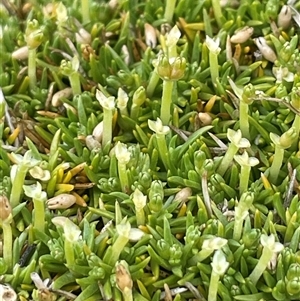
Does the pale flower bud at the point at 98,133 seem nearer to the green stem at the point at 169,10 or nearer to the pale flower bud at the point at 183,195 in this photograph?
the pale flower bud at the point at 183,195

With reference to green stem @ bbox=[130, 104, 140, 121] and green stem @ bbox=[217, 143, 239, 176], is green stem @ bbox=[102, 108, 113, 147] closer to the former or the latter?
green stem @ bbox=[130, 104, 140, 121]

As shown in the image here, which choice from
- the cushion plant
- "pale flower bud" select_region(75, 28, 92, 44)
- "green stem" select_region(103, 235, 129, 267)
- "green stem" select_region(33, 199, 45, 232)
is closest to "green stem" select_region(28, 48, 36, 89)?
the cushion plant

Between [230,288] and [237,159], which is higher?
[237,159]

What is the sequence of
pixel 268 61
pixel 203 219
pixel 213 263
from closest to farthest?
pixel 213 263 → pixel 203 219 → pixel 268 61

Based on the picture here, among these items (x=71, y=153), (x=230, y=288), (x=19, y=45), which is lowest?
(x=230, y=288)

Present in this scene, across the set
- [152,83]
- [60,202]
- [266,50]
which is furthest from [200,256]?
[266,50]

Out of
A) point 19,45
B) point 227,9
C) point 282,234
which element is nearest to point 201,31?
point 227,9

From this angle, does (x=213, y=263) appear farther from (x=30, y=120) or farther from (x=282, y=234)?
(x=30, y=120)
